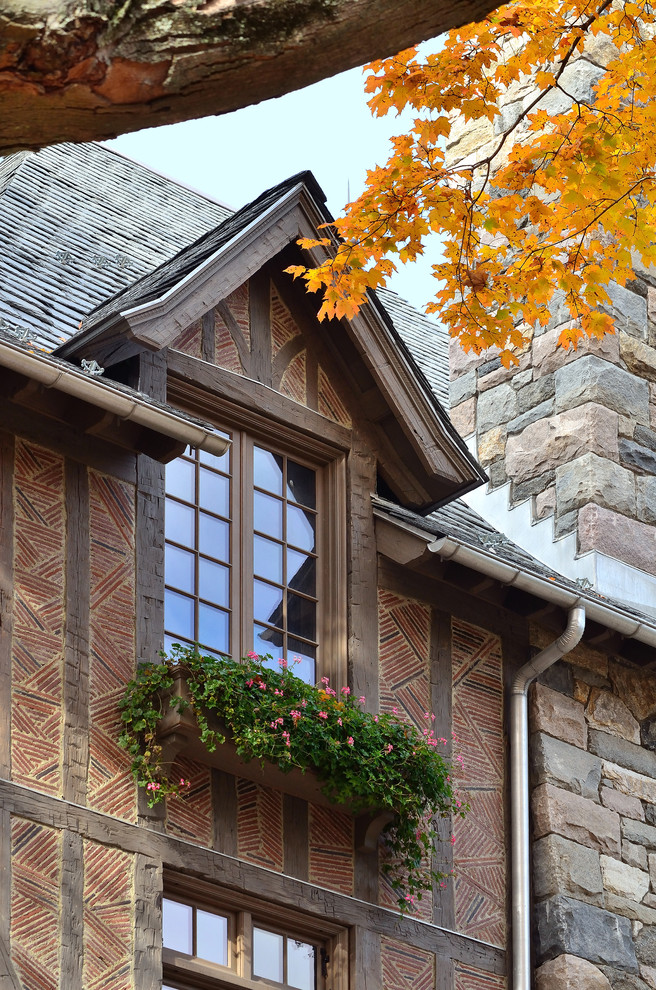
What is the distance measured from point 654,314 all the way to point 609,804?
13.2ft

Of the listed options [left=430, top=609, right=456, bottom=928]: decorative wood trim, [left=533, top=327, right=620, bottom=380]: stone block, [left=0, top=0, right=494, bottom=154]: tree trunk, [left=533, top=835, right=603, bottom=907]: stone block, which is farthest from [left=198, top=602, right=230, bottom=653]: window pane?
[left=0, top=0, right=494, bottom=154]: tree trunk

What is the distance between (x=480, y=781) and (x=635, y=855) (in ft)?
3.40

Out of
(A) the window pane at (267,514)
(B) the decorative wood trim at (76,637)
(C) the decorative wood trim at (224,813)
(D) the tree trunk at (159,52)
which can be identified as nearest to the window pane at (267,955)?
(C) the decorative wood trim at (224,813)

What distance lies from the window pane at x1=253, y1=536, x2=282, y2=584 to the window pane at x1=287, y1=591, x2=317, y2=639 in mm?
152

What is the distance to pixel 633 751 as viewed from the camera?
426 inches

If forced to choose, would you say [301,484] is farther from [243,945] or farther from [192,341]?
[243,945]

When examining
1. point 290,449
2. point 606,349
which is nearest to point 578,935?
point 290,449

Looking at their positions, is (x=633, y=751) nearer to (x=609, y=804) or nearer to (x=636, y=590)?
(x=609, y=804)

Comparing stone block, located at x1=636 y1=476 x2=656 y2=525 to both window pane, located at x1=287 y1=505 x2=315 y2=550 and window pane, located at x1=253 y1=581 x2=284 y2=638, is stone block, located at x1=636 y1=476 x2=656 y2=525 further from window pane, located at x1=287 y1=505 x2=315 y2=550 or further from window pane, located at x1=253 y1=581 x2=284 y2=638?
window pane, located at x1=253 y1=581 x2=284 y2=638

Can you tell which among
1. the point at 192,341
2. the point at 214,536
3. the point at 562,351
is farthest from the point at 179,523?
the point at 562,351

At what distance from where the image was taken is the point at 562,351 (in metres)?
12.5

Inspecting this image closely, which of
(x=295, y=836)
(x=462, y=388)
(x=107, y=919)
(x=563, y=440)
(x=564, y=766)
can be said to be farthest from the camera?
(x=462, y=388)

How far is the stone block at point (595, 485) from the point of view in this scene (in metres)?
11.8

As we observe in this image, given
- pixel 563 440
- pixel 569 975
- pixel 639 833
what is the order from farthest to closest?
pixel 563 440 → pixel 639 833 → pixel 569 975
